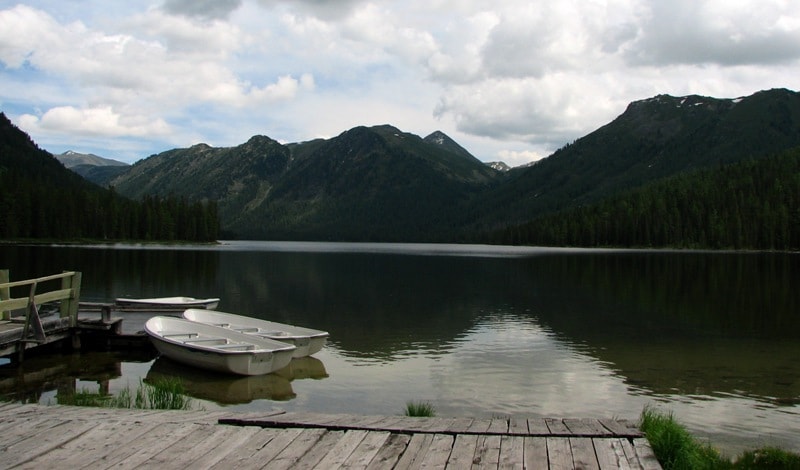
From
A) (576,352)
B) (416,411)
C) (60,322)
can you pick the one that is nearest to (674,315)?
(576,352)

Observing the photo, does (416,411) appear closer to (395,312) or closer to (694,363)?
(694,363)

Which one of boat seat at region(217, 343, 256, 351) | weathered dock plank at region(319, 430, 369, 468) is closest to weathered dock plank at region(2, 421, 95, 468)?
weathered dock plank at region(319, 430, 369, 468)

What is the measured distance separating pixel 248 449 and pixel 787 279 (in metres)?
87.1

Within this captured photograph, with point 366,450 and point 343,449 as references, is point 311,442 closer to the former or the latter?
point 343,449

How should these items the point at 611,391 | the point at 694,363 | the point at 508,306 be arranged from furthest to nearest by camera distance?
the point at 508,306 → the point at 694,363 → the point at 611,391

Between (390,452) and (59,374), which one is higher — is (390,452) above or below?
above

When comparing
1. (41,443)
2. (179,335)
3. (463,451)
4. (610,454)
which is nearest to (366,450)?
(463,451)

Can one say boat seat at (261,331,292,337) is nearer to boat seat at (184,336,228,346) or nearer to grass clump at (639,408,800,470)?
boat seat at (184,336,228,346)

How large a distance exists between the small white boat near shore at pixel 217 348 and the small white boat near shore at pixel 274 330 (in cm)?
104

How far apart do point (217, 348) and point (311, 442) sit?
16.7 m

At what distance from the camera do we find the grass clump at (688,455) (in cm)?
1052

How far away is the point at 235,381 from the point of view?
2453cm

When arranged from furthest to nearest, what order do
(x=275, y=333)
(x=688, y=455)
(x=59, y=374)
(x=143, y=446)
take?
(x=275, y=333) < (x=59, y=374) < (x=688, y=455) < (x=143, y=446)

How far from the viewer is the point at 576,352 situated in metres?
31.8
